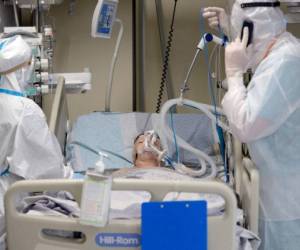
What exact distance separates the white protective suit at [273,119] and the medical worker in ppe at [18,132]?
74 cm

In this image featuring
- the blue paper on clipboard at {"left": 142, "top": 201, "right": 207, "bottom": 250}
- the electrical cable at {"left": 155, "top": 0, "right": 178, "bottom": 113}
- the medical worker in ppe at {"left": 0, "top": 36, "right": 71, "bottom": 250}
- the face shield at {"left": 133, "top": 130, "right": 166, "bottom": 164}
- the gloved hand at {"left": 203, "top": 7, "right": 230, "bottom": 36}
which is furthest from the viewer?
the electrical cable at {"left": 155, "top": 0, "right": 178, "bottom": 113}

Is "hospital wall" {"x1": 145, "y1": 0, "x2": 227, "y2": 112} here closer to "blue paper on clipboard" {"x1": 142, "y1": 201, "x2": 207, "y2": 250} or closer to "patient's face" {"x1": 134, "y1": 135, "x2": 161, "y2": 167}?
"patient's face" {"x1": 134, "y1": 135, "x2": 161, "y2": 167}

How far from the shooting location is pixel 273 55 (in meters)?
1.85

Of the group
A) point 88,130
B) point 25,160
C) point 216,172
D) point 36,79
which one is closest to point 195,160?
point 216,172

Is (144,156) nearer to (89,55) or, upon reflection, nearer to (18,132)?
(18,132)

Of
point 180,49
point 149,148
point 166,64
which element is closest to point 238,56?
point 149,148

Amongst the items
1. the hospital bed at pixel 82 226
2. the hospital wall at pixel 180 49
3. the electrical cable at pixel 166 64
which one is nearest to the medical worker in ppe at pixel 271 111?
the hospital bed at pixel 82 226

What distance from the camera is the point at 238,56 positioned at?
6.25 feet

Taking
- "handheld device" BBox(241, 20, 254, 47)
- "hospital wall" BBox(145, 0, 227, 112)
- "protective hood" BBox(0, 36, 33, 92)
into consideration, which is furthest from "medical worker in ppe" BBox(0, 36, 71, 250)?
"hospital wall" BBox(145, 0, 227, 112)

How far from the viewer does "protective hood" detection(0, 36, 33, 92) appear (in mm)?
1875

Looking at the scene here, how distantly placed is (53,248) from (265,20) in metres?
1.15

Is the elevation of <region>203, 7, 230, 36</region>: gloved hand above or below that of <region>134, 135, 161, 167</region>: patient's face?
above

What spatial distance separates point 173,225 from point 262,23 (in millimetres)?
867

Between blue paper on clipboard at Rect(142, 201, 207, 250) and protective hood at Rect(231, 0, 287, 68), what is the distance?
2.38 feet
